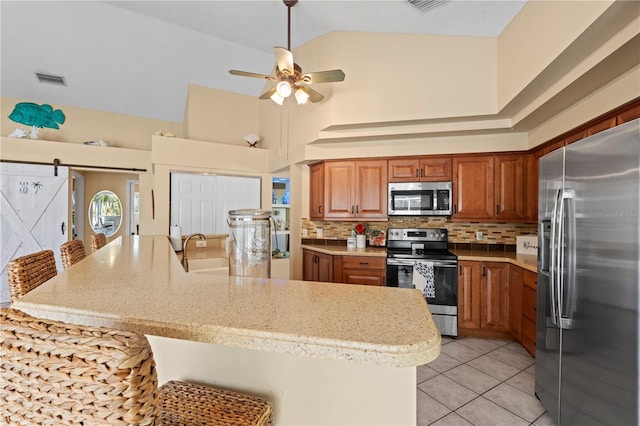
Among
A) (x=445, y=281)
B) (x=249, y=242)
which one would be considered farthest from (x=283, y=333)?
(x=445, y=281)

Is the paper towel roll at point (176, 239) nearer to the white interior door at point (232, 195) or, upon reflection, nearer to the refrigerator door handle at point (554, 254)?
the white interior door at point (232, 195)

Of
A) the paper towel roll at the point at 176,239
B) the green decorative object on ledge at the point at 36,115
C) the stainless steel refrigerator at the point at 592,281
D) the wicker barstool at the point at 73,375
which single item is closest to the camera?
the wicker barstool at the point at 73,375

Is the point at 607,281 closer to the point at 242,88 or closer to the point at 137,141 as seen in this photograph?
the point at 242,88

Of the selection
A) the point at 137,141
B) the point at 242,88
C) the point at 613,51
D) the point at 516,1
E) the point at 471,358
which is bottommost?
the point at 471,358

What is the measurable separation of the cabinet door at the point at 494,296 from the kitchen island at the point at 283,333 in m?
2.68

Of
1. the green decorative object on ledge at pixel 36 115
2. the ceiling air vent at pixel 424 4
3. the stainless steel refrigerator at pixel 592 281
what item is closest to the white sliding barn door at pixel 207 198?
the green decorative object on ledge at pixel 36 115

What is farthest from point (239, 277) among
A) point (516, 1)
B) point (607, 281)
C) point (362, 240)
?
point (516, 1)

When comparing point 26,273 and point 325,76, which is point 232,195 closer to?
point 325,76

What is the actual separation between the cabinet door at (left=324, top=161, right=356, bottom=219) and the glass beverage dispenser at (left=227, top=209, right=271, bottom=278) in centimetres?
268

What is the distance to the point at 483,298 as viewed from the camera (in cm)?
312

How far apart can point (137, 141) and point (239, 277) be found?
581 centimetres

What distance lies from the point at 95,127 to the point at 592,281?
7.06 metres

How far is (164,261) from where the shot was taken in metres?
1.58

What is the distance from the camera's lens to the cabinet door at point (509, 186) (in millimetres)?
3359
